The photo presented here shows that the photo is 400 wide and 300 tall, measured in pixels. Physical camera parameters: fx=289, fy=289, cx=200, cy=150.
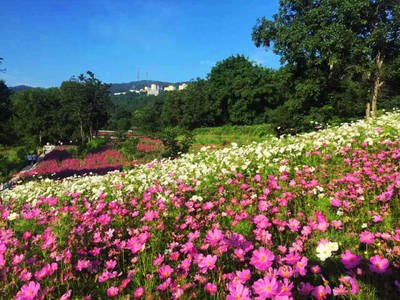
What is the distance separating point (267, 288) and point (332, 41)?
81.7ft

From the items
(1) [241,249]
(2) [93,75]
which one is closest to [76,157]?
(2) [93,75]

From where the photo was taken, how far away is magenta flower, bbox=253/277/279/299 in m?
1.38

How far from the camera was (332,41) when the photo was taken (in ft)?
73.4

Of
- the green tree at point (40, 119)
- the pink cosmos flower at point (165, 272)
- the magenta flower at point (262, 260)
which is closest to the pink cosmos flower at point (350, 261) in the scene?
the magenta flower at point (262, 260)

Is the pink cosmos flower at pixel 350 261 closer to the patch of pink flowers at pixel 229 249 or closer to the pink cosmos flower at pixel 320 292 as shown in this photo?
the patch of pink flowers at pixel 229 249

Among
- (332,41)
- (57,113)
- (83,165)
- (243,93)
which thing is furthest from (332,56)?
(57,113)

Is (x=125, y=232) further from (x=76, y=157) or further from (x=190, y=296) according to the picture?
(x=76, y=157)

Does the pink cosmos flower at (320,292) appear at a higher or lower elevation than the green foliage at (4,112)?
lower

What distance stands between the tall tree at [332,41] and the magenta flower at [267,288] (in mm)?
24722

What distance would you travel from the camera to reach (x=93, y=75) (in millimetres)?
35125

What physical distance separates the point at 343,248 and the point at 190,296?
148 centimetres

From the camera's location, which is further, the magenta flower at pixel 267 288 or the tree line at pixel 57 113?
the tree line at pixel 57 113

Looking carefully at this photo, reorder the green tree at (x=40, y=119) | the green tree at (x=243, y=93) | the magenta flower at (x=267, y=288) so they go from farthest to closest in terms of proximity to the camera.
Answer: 1. the green tree at (x=243, y=93)
2. the green tree at (x=40, y=119)
3. the magenta flower at (x=267, y=288)

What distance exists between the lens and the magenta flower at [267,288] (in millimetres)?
1376
